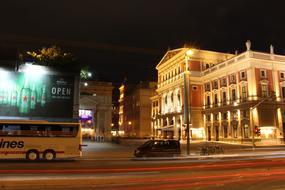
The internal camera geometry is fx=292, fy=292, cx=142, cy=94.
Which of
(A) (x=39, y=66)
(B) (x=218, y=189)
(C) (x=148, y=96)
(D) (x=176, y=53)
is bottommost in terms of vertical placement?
(B) (x=218, y=189)

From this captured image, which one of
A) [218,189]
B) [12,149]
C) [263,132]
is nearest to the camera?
[218,189]

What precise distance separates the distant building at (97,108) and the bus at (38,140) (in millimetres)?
30004

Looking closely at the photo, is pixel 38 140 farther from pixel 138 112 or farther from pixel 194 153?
pixel 138 112

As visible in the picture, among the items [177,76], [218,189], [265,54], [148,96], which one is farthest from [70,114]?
[148,96]

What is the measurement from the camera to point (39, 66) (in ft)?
116

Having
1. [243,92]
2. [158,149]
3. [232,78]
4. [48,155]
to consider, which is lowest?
[48,155]

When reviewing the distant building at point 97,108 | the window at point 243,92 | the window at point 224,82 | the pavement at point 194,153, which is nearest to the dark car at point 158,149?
the pavement at point 194,153

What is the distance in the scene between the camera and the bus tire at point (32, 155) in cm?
2462

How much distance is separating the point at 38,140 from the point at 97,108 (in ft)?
123

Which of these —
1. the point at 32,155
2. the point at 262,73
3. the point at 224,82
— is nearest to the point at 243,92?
the point at 262,73

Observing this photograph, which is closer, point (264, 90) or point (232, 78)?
point (264, 90)

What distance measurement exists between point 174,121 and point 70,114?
46.4 meters

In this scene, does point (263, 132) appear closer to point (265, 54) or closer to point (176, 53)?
point (265, 54)

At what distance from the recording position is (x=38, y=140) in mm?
24984
